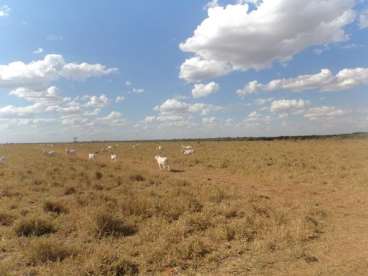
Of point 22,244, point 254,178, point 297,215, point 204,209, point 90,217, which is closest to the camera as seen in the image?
point 22,244

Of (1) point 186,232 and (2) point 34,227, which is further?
(2) point 34,227

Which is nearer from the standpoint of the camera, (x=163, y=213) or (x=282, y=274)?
(x=282, y=274)

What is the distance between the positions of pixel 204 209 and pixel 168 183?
5.76 meters

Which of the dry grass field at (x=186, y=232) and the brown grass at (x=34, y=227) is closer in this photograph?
the dry grass field at (x=186, y=232)

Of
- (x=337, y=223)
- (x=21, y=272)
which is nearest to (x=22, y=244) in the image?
(x=21, y=272)

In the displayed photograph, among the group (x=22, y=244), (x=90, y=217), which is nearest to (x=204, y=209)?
(x=90, y=217)

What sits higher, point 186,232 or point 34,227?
point 34,227

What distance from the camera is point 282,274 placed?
19.4 feet

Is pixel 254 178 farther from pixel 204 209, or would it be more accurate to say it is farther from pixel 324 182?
pixel 204 209

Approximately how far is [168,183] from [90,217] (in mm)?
7349

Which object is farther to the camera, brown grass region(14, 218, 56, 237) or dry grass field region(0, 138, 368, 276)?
brown grass region(14, 218, 56, 237)

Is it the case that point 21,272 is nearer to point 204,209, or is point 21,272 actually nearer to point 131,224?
point 131,224

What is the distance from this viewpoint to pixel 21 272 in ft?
20.1

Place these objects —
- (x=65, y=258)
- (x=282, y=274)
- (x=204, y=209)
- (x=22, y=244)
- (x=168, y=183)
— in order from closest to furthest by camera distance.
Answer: (x=282, y=274) → (x=65, y=258) → (x=22, y=244) → (x=204, y=209) → (x=168, y=183)
